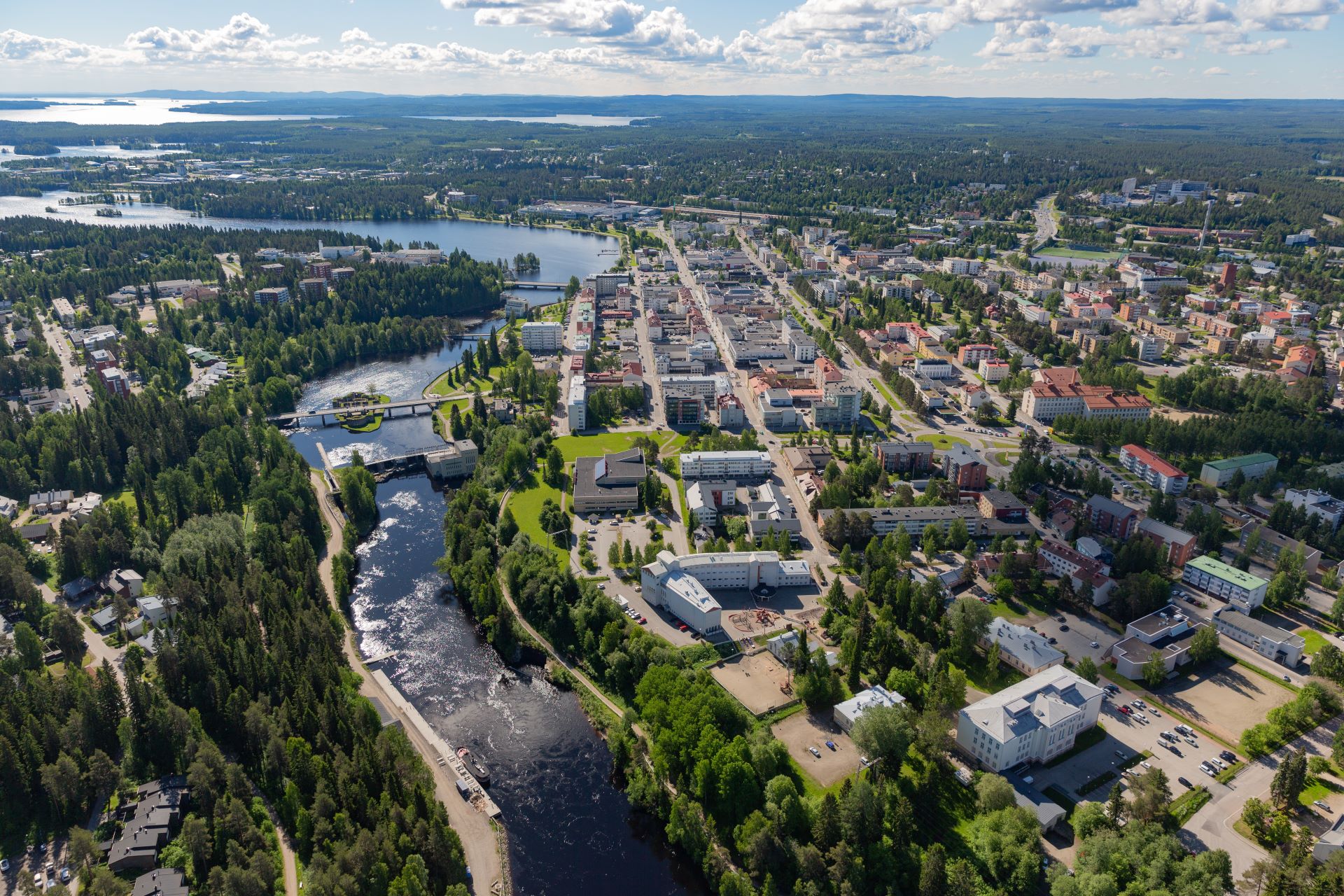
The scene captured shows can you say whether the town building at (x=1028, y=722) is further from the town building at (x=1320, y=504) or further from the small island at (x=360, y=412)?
the small island at (x=360, y=412)

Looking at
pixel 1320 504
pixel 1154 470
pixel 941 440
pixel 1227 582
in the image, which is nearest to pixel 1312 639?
pixel 1227 582

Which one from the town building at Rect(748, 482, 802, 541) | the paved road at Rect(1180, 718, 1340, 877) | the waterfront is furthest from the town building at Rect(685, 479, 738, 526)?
the paved road at Rect(1180, 718, 1340, 877)

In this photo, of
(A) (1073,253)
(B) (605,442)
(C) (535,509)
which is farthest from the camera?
(A) (1073,253)

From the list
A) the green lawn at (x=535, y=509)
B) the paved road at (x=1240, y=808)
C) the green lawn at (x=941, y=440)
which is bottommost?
the paved road at (x=1240, y=808)

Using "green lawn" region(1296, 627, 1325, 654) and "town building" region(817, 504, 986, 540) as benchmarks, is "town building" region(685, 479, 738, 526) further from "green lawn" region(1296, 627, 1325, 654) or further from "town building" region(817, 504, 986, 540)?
"green lawn" region(1296, 627, 1325, 654)

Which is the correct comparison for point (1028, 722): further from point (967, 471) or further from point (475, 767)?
point (967, 471)

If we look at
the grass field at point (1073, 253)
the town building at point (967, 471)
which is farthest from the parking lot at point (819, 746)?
the grass field at point (1073, 253)
